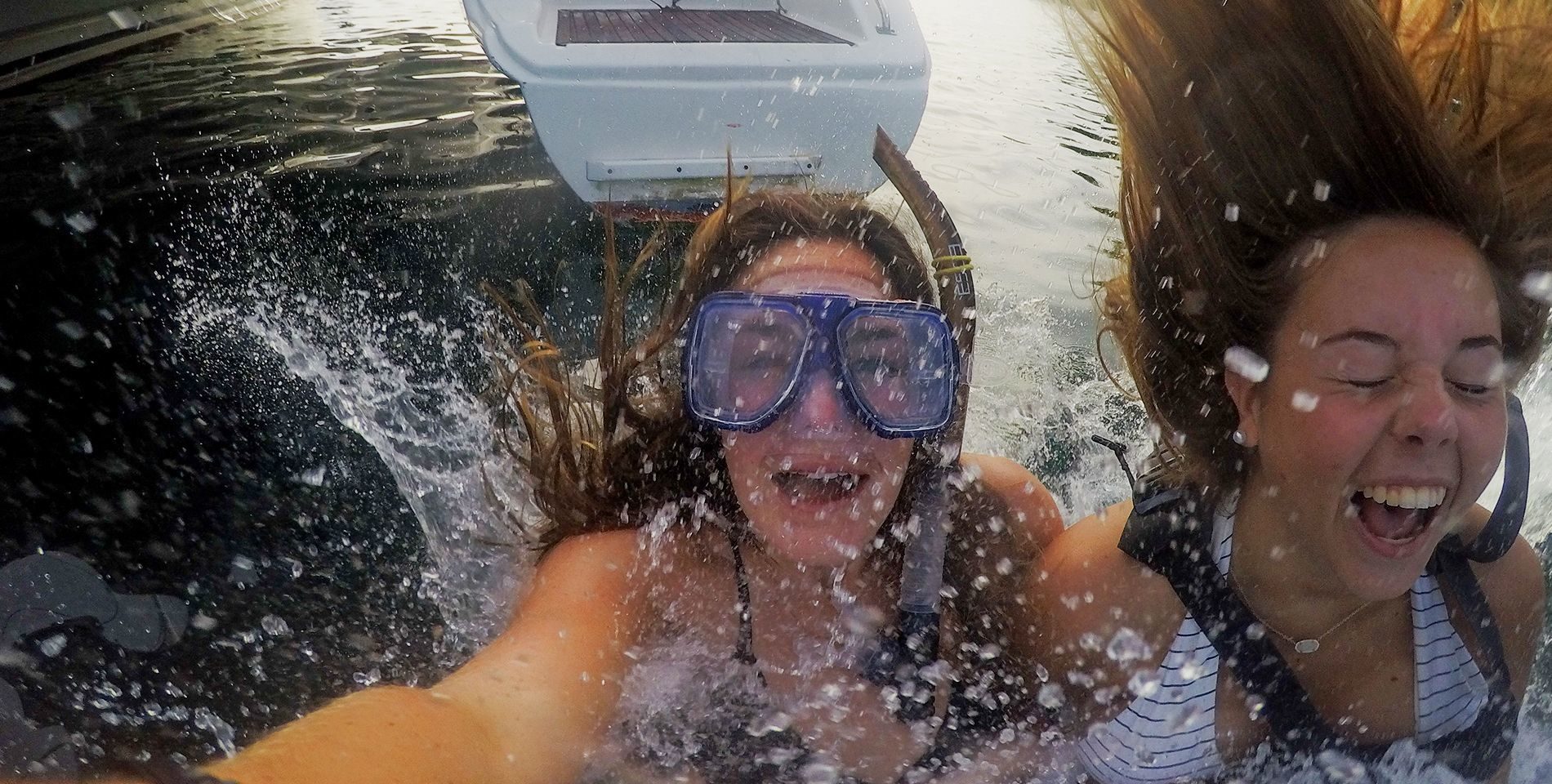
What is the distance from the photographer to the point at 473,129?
8.33 metres

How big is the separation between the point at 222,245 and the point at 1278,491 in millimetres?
5455

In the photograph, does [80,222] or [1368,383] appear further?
[80,222]

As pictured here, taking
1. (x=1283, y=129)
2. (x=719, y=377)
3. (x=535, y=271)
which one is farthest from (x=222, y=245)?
(x=1283, y=129)

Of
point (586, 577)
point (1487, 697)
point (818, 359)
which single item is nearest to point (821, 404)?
point (818, 359)

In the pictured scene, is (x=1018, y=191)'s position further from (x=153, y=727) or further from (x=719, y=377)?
(x=153, y=727)

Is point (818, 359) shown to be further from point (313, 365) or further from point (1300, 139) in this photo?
point (313, 365)

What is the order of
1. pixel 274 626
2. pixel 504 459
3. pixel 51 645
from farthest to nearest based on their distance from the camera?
pixel 504 459 < pixel 274 626 < pixel 51 645

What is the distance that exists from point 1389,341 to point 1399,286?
0.31 feet

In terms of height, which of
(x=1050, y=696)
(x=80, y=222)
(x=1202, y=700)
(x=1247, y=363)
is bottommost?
(x=80, y=222)

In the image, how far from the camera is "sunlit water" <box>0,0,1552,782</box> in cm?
241

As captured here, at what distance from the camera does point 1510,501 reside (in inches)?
69.0

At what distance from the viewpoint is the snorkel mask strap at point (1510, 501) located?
5.69 feet

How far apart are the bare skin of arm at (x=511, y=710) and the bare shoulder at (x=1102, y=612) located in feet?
3.09

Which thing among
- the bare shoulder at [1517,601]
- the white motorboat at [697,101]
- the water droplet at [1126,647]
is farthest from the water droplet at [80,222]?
the bare shoulder at [1517,601]
